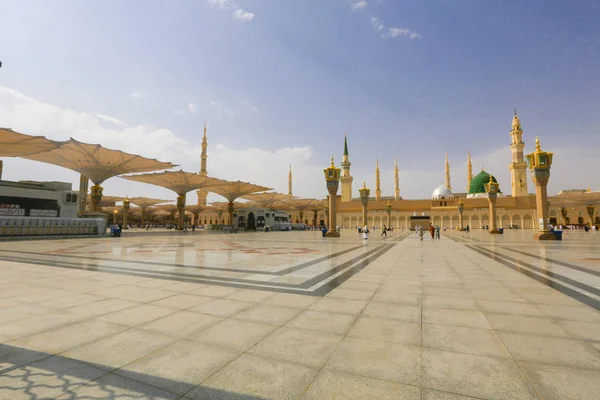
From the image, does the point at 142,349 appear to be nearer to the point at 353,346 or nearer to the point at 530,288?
the point at 353,346

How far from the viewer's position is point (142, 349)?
2941 millimetres

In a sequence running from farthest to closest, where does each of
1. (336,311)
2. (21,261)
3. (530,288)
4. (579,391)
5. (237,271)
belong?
(21,261) < (237,271) < (530,288) < (336,311) < (579,391)

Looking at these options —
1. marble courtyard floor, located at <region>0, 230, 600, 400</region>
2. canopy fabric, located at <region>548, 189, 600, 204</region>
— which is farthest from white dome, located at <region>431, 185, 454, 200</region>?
marble courtyard floor, located at <region>0, 230, 600, 400</region>

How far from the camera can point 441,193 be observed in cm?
8331

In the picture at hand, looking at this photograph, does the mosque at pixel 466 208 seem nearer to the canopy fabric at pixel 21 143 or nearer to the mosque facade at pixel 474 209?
the mosque facade at pixel 474 209

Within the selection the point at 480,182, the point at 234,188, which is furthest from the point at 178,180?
the point at 480,182

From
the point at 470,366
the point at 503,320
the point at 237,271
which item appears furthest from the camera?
the point at 237,271

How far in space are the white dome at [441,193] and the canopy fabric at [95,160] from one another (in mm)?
72683

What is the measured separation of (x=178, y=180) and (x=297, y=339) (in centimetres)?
4428

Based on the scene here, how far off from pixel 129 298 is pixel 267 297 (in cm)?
230

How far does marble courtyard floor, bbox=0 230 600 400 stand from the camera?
2.26 meters

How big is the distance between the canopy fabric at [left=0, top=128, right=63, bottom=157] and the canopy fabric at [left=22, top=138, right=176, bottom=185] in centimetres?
248

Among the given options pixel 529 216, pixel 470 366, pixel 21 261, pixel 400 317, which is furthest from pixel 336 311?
pixel 529 216

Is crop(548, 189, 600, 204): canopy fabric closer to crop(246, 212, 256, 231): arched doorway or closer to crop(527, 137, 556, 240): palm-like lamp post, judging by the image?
crop(527, 137, 556, 240): palm-like lamp post
